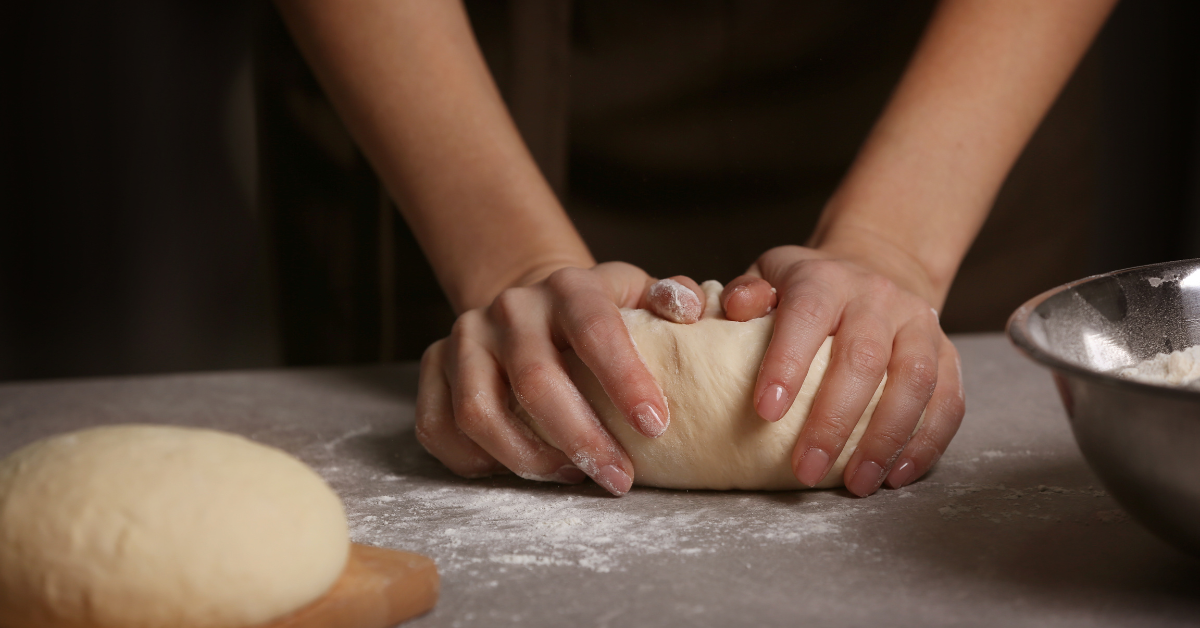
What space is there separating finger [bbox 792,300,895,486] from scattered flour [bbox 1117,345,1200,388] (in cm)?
25

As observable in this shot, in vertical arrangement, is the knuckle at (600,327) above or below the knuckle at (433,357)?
above

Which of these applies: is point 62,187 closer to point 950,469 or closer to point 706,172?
point 706,172

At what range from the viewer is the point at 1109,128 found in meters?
2.68

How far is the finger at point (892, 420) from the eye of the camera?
1014 mm

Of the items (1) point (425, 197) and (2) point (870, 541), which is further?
(1) point (425, 197)

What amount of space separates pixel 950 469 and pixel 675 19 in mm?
1229

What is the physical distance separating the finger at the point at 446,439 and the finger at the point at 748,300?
36 cm

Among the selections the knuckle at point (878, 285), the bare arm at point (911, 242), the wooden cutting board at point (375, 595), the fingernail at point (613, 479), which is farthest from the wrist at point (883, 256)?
the wooden cutting board at point (375, 595)

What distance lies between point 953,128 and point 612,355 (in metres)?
0.87

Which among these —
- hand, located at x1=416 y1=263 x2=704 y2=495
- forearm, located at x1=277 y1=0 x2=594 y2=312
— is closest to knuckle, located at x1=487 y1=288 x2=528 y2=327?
hand, located at x1=416 y1=263 x2=704 y2=495

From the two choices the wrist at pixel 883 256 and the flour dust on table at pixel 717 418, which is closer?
the flour dust on table at pixel 717 418

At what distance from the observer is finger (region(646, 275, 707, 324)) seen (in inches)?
43.3

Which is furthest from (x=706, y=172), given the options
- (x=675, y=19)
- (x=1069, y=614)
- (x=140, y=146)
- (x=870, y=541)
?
(x=140, y=146)

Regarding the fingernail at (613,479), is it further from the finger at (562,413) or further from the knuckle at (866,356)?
the knuckle at (866,356)
